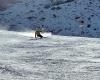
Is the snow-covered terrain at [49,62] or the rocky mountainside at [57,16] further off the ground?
the snow-covered terrain at [49,62]

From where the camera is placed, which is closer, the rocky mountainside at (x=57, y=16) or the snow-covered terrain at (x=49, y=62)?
the snow-covered terrain at (x=49, y=62)

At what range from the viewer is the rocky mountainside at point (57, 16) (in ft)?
118

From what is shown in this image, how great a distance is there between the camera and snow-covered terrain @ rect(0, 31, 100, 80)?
549 inches

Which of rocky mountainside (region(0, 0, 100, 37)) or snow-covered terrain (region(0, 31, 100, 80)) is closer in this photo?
snow-covered terrain (region(0, 31, 100, 80))

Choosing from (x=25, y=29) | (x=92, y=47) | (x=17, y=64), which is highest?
(x=17, y=64)

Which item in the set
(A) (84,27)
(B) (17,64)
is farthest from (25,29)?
(B) (17,64)

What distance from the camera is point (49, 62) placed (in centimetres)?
1680

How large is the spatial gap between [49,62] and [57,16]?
23.0 m

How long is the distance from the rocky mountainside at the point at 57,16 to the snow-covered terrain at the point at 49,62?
43.6ft

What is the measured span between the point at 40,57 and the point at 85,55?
2630mm

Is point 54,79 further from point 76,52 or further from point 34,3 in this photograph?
point 34,3

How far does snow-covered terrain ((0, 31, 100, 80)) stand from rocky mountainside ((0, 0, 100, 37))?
13279 mm

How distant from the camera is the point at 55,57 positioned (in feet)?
60.0

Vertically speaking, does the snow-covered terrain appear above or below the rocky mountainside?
above
